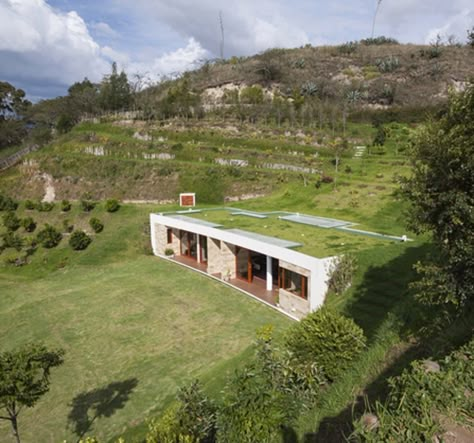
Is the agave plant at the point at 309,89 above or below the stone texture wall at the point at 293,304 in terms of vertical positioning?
above

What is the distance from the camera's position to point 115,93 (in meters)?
63.5

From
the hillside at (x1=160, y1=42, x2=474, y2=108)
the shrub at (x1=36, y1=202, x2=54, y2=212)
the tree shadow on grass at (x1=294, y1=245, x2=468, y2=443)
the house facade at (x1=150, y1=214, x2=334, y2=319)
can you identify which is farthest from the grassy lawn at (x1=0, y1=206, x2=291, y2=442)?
the hillside at (x1=160, y1=42, x2=474, y2=108)

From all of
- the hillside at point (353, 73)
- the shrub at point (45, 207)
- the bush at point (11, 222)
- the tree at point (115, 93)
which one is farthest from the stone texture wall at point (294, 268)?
the tree at point (115, 93)

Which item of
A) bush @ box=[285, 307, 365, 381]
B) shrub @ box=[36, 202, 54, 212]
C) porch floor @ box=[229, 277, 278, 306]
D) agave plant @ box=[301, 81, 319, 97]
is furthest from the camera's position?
agave plant @ box=[301, 81, 319, 97]

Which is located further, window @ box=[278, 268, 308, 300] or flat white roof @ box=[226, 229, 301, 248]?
flat white roof @ box=[226, 229, 301, 248]

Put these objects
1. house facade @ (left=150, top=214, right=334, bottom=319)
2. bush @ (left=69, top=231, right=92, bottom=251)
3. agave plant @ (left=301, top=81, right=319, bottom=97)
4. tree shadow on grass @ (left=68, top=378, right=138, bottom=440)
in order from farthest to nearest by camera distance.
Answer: agave plant @ (left=301, top=81, right=319, bottom=97), bush @ (left=69, top=231, right=92, bottom=251), house facade @ (left=150, top=214, right=334, bottom=319), tree shadow on grass @ (left=68, top=378, right=138, bottom=440)

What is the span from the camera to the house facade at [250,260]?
14336mm

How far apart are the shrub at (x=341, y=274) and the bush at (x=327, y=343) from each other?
16.5 feet

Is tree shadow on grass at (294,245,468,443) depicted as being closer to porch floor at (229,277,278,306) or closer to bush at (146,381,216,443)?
bush at (146,381,216,443)

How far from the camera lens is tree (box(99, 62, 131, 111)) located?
208 feet

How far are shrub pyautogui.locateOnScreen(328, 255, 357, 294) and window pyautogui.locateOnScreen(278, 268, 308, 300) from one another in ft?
3.95

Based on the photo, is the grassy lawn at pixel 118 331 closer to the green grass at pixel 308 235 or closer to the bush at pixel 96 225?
the bush at pixel 96 225

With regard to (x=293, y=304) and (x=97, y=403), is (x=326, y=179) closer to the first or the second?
(x=293, y=304)

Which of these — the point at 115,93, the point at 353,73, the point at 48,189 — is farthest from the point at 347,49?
the point at 48,189
